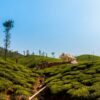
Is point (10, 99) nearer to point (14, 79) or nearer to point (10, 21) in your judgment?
point (14, 79)

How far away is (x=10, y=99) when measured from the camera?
38656mm

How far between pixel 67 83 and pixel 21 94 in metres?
10.1

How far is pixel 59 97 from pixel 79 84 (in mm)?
4868

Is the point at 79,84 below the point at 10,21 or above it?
below

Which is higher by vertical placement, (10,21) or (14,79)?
(10,21)

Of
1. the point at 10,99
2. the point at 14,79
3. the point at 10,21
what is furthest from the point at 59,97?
the point at 10,21

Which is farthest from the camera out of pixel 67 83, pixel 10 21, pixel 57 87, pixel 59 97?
pixel 10 21

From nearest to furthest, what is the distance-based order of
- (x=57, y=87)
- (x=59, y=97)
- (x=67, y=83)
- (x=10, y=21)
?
(x=59, y=97)
(x=57, y=87)
(x=67, y=83)
(x=10, y=21)

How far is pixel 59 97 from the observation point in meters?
41.0

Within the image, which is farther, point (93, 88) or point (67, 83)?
point (67, 83)

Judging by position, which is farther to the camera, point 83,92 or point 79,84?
point 79,84

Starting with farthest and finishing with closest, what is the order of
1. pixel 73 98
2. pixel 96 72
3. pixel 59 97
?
pixel 96 72
pixel 59 97
pixel 73 98

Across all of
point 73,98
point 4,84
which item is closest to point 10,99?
point 4,84

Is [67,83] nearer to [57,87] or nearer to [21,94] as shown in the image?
[57,87]
